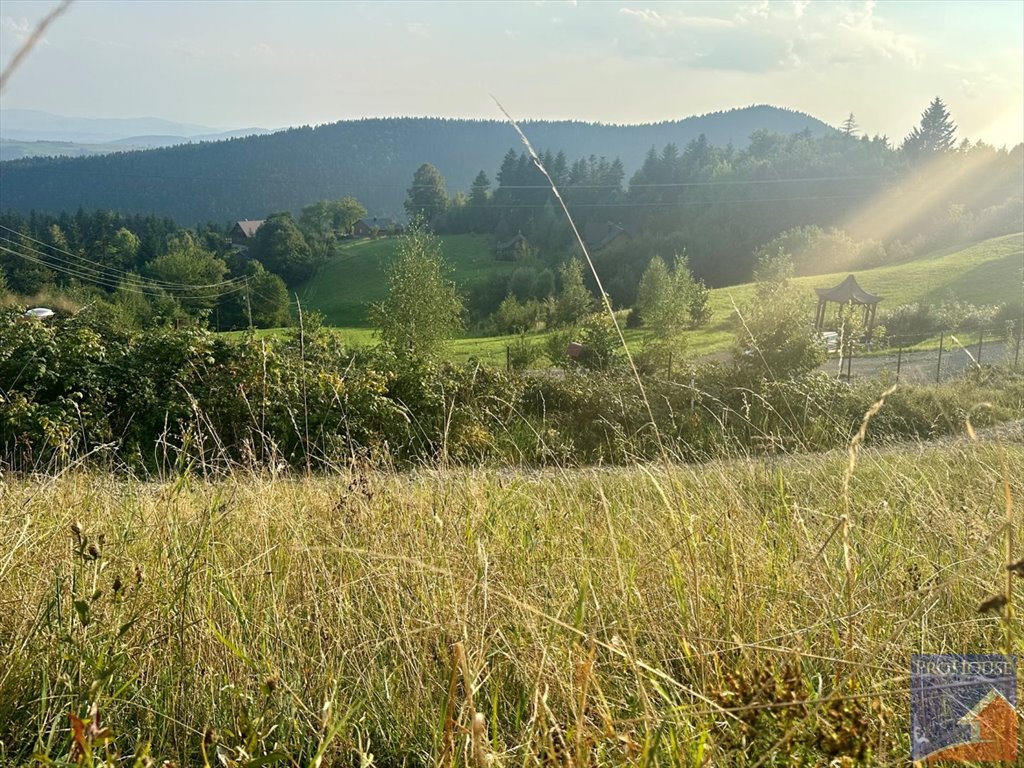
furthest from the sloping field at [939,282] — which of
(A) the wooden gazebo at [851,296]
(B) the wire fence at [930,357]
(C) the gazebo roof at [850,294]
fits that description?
(B) the wire fence at [930,357]

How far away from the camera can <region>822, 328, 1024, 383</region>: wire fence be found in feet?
57.0

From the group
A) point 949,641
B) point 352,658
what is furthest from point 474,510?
point 949,641

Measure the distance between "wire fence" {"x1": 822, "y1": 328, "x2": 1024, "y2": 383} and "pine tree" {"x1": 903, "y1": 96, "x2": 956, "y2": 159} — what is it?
68402mm

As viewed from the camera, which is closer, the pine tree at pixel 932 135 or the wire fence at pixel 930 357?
the wire fence at pixel 930 357

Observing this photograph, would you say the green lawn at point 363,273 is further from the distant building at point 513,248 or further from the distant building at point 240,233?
the distant building at point 240,233

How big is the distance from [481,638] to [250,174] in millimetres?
168780

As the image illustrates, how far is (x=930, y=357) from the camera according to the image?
23.8 meters

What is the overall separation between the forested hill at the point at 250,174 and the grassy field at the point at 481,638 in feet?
438

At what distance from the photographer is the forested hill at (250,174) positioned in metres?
135

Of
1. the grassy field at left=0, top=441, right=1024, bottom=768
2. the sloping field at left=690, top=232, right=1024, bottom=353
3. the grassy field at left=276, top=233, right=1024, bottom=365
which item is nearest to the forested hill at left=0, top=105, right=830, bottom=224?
the grassy field at left=276, top=233, right=1024, bottom=365

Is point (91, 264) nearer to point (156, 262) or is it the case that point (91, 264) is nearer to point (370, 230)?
point (156, 262)

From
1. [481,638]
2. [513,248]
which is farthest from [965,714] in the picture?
[513,248]

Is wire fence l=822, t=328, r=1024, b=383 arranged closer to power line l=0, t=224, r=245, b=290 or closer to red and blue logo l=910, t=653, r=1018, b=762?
red and blue logo l=910, t=653, r=1018, b=762

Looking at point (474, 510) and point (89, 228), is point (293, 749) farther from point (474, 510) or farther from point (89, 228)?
point (89, 228)
